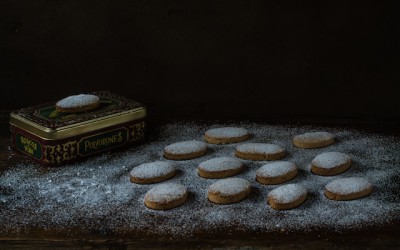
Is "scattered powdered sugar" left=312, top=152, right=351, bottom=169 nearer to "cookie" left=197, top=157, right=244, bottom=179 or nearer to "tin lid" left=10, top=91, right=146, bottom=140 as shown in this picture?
"cookie" left=197, top=157, right=244, bottom=179

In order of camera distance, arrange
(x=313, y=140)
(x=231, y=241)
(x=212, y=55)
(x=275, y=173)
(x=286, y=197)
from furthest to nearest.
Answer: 1. (x=212, y=55)
2. (x=313, y=140)
3. (x=275, y=173)
4. (x=286, y=197)
5. (x=231, y=241)

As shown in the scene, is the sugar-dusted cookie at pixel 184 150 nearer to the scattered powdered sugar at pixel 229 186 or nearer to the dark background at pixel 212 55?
the scattered powdered sugar at pixel 229 186

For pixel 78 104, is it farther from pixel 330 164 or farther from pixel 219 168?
pixel 330 164

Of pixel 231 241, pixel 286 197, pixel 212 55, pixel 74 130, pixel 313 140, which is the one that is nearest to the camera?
pixel 231 241

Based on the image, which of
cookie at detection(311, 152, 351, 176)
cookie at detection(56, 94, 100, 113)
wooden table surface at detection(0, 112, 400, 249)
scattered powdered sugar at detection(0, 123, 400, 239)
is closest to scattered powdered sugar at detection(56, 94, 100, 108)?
cookie at detection(56, 94, 100, 113)

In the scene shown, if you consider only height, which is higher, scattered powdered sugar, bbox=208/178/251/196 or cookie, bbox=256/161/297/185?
cookie, bbox=256/161/297/185

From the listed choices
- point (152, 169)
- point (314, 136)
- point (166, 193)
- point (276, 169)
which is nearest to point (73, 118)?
point (152, 169)
